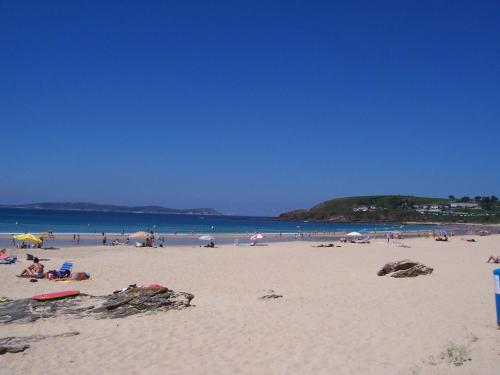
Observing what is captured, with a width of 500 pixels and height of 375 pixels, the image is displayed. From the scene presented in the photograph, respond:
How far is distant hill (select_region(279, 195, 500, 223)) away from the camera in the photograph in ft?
460

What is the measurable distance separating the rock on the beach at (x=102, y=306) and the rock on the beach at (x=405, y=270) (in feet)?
26.4

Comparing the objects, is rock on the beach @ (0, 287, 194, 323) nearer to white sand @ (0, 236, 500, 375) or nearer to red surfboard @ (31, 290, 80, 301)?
red surfboard @ (31, 290, 80, 301)

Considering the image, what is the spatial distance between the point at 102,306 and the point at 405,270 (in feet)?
33.3

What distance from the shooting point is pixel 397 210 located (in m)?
158

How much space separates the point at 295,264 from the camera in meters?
21.6

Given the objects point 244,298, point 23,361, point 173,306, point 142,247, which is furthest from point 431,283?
point 142,247

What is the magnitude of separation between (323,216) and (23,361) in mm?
154383

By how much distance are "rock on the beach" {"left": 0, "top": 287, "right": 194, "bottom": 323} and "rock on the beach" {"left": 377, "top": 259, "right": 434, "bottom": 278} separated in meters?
8.06

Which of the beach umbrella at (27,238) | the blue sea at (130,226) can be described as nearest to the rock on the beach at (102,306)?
the beach umbrella at (27,238)

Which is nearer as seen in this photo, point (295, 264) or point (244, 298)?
point (244, 298)

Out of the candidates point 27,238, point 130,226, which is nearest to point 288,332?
point 27,238

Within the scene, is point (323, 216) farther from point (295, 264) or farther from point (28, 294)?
point (28, 294)

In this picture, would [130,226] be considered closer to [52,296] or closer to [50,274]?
[50,274]

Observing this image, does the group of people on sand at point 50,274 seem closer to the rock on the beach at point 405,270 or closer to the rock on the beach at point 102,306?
the rock on the beach at point 102,306
